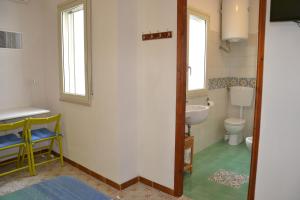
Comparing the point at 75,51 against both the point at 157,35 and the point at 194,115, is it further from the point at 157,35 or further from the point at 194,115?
the point at 194,115

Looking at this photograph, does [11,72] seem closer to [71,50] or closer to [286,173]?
[71,50]

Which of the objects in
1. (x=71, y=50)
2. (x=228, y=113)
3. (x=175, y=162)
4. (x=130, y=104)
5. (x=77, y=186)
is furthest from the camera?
(x=228, y=113)

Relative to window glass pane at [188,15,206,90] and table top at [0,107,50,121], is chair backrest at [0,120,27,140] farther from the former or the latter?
window glass pane at [188,15,206,90]

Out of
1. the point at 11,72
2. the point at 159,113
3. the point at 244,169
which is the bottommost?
the point at 244,169

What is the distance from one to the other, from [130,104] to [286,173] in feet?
5.36

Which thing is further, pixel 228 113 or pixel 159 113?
pixel 228 113

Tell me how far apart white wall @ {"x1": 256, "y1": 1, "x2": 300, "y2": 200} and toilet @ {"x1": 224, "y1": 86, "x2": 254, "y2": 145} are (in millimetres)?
2352

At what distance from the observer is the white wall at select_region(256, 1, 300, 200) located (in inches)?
63.8

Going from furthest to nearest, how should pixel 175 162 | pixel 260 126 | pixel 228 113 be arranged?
pixel 228 113 → pixel 175 162 → pixel 260 126

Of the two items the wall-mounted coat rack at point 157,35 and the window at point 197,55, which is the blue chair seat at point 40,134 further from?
the window at point 197,55

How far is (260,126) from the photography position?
178 cm

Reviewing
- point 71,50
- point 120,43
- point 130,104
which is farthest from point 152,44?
point 71,50

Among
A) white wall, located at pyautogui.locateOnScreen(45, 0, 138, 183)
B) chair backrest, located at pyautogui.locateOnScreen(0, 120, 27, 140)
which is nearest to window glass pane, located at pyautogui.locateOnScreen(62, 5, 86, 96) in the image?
white wall, located at pyautogui.locateOnScreen(45, 0, 138, 183)

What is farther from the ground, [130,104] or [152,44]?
[152,44]
